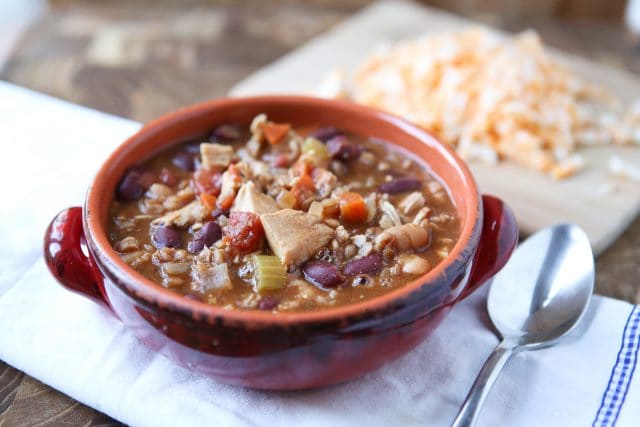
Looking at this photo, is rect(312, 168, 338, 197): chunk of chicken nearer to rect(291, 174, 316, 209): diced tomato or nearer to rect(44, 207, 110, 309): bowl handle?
rect(291, 174, 316, 209): diced tomato

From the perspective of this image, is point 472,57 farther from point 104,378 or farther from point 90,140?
point 104,378

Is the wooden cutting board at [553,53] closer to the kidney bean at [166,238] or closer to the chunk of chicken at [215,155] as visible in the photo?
the chunk of chicken at [215,155]

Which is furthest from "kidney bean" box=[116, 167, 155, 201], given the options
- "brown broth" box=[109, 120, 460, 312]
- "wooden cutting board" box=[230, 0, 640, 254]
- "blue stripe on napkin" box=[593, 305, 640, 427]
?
"blue stripe on napkin" box=[593, 305, 640, 427]

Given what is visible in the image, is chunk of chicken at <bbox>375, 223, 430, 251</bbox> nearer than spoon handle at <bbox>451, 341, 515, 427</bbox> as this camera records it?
No

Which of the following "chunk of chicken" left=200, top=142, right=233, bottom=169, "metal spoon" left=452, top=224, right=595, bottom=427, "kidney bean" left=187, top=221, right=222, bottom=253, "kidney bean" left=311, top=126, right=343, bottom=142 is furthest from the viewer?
"kidney bean" left=311, top=126, right=343, bottom=142

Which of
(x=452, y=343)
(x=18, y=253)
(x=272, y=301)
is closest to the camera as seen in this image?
(x=272, y=301)

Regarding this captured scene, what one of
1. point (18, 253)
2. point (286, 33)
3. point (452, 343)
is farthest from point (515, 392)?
point (286, 33)

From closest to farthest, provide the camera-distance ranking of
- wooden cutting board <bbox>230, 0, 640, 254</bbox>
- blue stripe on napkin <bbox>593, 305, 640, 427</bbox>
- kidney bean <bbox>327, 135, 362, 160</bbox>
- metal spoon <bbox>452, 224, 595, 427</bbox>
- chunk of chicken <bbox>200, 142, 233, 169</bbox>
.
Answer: blue stripe on napkin <bbox>593, 305, 640, 427</bbox> → metal spoon <bbox>452, 224, 595, 427</bbox> → chunk of chicken <bbox>200, 142, 233, 169</bbox> → kidney bean <bbox>327, 135, 362, 160</bbox> → wooden cutting board <bbox>230, 0, 640, 254</bbox>

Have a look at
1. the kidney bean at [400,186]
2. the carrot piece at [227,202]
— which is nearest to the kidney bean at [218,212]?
the carrot piece at [227,202]
